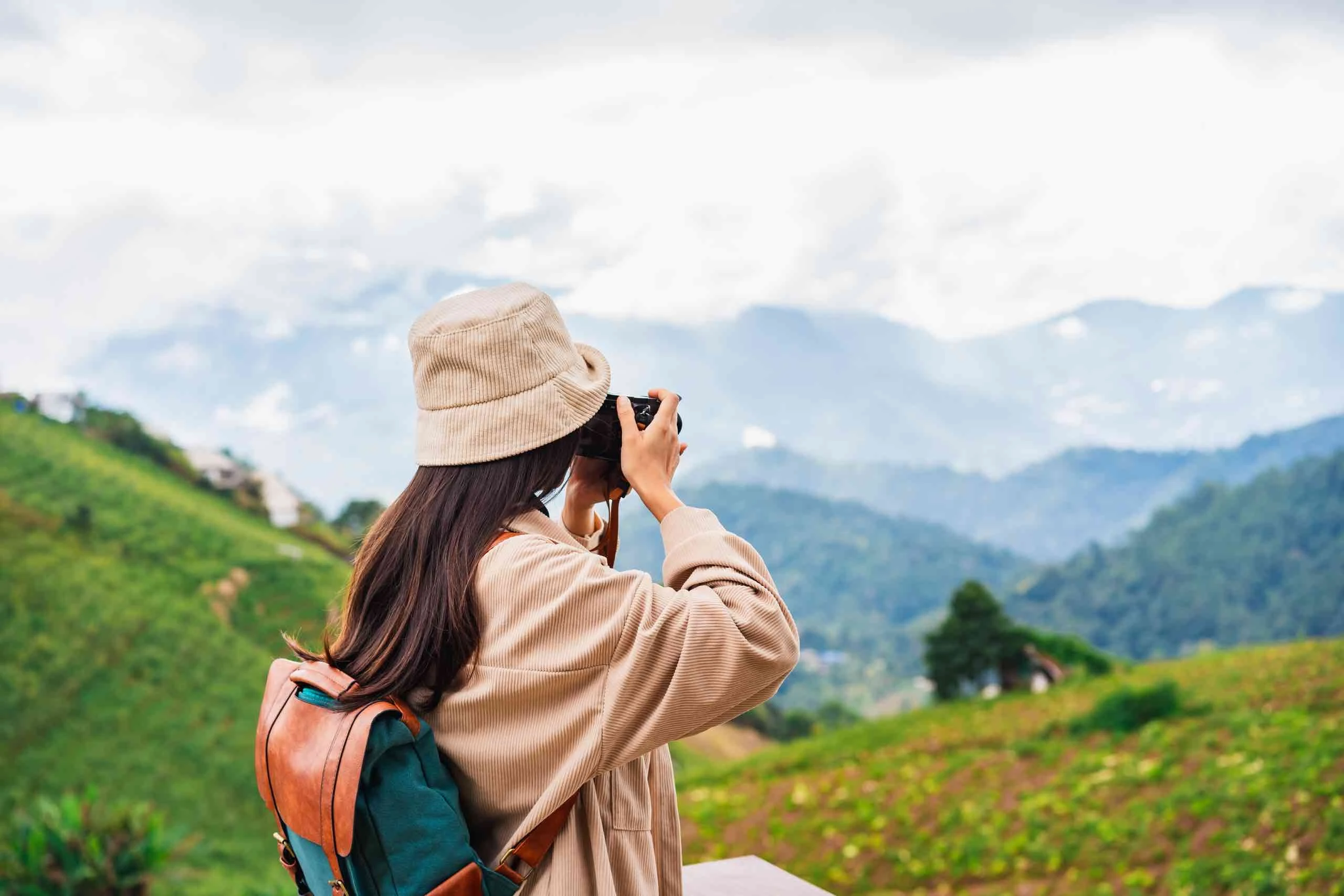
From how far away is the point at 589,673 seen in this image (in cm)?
89

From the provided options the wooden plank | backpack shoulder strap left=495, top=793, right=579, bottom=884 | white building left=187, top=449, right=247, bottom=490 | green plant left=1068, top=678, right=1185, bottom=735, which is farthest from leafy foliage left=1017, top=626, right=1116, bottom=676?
backpack shoulder strap left=495, top=793, right=579, bottom=884

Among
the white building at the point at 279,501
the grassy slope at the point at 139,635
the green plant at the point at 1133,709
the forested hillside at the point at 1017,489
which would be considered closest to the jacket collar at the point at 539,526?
the grassy slope at the point at 139,635

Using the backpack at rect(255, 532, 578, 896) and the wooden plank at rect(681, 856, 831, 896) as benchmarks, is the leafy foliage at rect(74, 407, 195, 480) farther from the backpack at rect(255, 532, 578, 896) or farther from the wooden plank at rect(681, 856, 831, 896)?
the backpack at rect(255, 532, 578, 896)

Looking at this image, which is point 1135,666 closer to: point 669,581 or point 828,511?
point 669,581

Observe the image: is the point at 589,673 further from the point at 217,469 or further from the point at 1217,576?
the point at 1217,576

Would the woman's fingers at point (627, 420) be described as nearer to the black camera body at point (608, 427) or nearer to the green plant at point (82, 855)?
the black camera body at point (608, 427)

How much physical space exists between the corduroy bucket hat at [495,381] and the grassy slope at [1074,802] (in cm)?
350

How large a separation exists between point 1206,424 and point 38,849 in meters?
19.4

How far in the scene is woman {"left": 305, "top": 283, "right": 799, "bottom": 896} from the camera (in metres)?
0.88

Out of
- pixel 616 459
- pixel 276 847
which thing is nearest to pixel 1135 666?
pixel 276 847

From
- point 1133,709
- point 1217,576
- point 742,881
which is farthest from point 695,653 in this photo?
Answer: point 1217,576

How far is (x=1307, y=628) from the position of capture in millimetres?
10039

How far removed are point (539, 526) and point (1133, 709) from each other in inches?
206

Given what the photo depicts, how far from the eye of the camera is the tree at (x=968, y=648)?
7.50 meters
